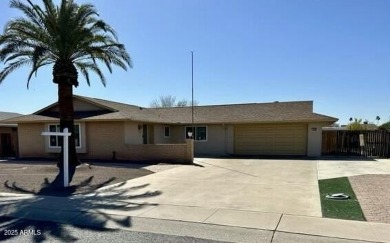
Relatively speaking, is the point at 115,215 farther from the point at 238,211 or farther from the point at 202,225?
the point at 238,211

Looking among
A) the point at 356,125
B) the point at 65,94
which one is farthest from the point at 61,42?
the point at 356,125

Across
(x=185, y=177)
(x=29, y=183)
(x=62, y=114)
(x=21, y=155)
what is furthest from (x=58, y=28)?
(x=21, y=155)

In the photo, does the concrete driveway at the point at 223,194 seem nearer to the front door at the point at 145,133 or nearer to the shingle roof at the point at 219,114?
the shingle roof at the point at 219,114

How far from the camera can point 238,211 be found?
7.63m

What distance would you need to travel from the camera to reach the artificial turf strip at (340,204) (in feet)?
23.6

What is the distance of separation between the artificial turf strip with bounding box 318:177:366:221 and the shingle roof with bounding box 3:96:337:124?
11.4 metres

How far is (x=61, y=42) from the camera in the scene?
15.0 metres

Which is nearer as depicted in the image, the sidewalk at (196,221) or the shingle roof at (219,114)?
the sidewalk at (196,221)

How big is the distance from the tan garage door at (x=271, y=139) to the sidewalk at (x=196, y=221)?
16.4 m

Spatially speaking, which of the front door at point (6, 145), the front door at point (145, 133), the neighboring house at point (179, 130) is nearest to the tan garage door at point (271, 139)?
the neighboring house at point (179, 130)

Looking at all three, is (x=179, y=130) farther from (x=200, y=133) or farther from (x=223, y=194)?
(x=223, y=194)

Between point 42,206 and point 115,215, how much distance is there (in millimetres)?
2260

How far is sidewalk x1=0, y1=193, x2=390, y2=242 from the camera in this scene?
5957 mm

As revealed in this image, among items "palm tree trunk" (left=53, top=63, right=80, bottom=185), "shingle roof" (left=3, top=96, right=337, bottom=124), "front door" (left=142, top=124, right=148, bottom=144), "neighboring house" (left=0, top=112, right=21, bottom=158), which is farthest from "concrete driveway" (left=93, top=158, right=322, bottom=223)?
"neighboring house" (left=0, top=112, right=21, bottom=158)
